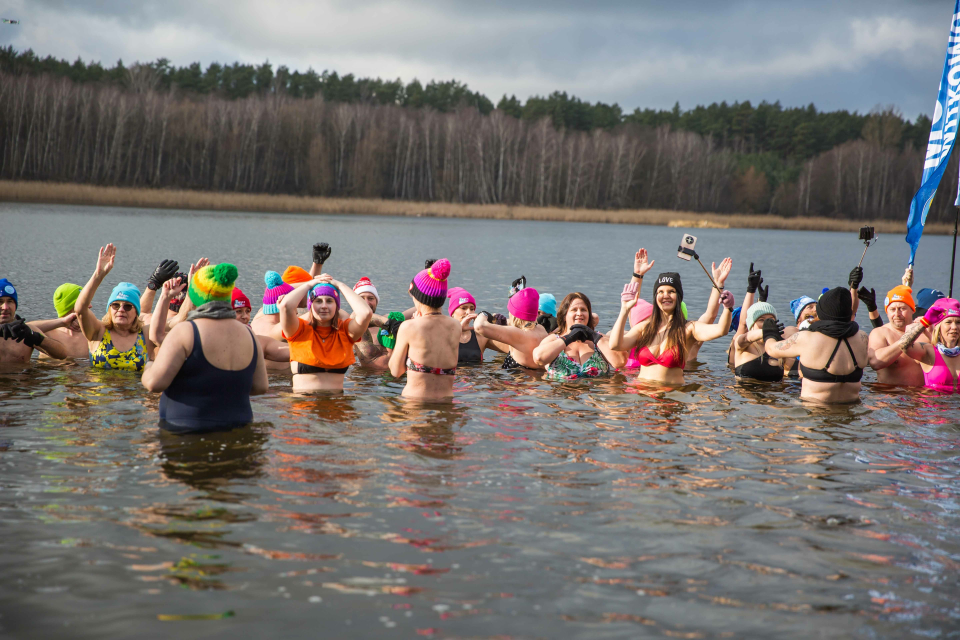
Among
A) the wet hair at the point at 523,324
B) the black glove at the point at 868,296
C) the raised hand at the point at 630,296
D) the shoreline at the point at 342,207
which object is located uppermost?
the shoreline at the point at 342,207

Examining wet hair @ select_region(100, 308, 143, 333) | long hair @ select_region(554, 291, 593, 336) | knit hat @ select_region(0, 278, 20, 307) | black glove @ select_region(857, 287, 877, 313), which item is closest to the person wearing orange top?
wet hair @ select_region(100, 308, 143, 333)

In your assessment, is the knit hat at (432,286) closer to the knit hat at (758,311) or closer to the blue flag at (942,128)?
the knit hat at (758,311)

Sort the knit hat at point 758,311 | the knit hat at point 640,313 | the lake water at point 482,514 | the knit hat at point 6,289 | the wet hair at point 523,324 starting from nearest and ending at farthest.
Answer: the lake water at point 482,514 → the knit hat at point 6,289 → the knit hat at point 640,313 → the wet hair at point 523,324 → the knit hat at point 758,311

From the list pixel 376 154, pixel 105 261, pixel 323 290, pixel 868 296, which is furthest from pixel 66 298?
pixel 376 154

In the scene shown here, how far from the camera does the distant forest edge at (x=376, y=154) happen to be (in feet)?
233

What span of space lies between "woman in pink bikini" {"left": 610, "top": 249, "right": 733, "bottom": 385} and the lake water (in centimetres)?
48

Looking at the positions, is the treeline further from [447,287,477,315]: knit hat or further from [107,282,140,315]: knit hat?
[447,287,477,315]: knit hat

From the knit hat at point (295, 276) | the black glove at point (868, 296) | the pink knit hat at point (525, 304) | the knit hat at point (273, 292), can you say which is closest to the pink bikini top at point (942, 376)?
the black glove at point (868, 296)

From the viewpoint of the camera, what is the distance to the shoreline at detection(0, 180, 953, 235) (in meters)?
53.5

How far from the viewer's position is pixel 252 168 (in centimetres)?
7594

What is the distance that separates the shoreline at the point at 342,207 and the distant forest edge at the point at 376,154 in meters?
6.18

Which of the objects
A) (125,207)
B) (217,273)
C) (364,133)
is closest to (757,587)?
(217,273)

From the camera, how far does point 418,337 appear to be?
25.3ft

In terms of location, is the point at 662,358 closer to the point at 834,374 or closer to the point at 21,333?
the point at 834,374
